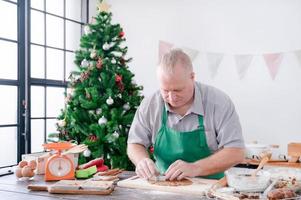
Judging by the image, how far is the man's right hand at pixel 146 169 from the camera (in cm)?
176

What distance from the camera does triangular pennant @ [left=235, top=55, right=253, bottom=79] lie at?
4.38 m

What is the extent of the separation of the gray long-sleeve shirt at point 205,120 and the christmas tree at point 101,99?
1.26 metres

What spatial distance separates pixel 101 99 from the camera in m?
3.42

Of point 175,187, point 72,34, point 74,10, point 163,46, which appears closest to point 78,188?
point 175,187

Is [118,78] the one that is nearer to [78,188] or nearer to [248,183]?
[78,188]

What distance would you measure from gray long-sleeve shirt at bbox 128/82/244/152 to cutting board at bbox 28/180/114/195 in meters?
0.51

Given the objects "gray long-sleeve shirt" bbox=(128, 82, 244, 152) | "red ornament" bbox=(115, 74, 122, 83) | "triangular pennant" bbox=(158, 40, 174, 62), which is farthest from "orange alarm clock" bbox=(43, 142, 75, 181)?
"triangular pennant" bbox=(158, 40, 174, 62)

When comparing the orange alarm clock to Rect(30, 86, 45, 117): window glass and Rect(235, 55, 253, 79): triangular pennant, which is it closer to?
Rect(30, 86, 45, 117): window glass

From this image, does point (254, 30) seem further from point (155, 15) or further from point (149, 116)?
point (149, 116)

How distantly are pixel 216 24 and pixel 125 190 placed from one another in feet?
10.9

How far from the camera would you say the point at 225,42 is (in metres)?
4.49

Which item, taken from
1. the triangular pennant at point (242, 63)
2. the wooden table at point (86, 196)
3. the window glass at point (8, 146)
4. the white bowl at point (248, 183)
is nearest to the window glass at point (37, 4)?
the window glass at point (8, 146)

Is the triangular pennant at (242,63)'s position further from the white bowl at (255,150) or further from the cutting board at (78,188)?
the cutting board at (78,188)

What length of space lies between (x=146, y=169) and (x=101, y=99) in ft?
5.67
